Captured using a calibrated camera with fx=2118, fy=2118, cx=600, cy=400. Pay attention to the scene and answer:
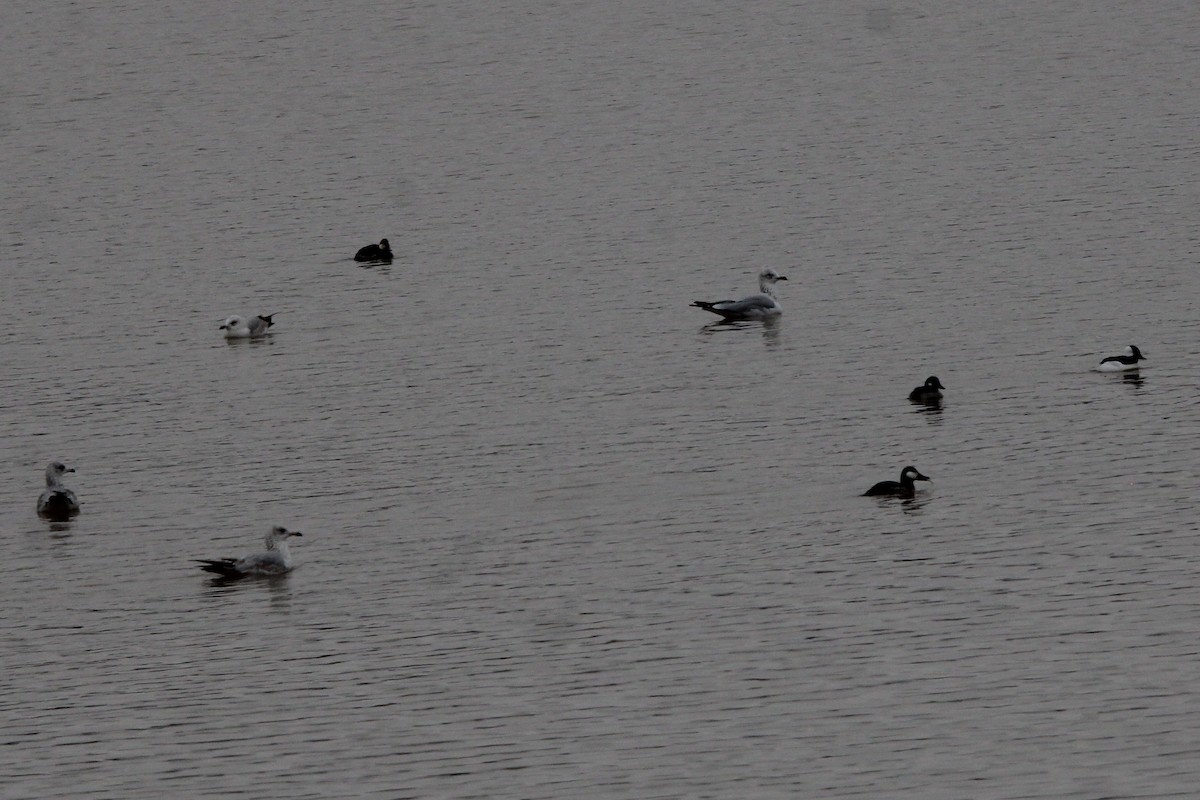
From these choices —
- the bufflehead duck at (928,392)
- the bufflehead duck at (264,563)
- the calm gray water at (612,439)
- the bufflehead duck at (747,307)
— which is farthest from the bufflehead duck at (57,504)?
the bufflehead duck at (747,307)

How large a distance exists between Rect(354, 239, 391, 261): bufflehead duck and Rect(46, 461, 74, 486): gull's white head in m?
20.1

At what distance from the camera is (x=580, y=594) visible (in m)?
26.4

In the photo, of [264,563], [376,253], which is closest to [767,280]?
[376,253]

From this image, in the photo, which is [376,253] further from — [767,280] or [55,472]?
[55,472]

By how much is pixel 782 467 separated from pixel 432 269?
69.5ft

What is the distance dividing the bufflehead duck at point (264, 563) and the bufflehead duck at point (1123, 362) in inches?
623

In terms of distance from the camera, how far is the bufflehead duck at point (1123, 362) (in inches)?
1454

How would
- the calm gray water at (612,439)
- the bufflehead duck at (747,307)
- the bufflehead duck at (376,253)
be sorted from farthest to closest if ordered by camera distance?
the bufflehead duck at (376,253), the bufflehead duck at (747,307), the calm gray water at (612,439)

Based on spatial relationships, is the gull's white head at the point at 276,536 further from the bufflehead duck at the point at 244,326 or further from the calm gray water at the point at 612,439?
the bufflehead duck at the point at 244,326

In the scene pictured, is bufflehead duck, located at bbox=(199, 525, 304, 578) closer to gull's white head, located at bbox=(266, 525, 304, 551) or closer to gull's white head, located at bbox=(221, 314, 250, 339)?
gull's white head, located at bbox=(266, 525, 304, 551)

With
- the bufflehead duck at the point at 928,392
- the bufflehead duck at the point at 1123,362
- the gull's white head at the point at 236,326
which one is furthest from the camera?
the gull's white head at the point at 236,326

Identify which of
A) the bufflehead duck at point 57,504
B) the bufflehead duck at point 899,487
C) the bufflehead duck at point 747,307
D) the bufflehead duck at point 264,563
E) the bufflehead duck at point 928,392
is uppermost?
the bufflehead duck at point 747,307

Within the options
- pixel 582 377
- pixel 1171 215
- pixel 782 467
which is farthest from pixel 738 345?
pixel 1171 215

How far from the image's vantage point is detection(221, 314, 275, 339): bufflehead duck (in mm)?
44406
